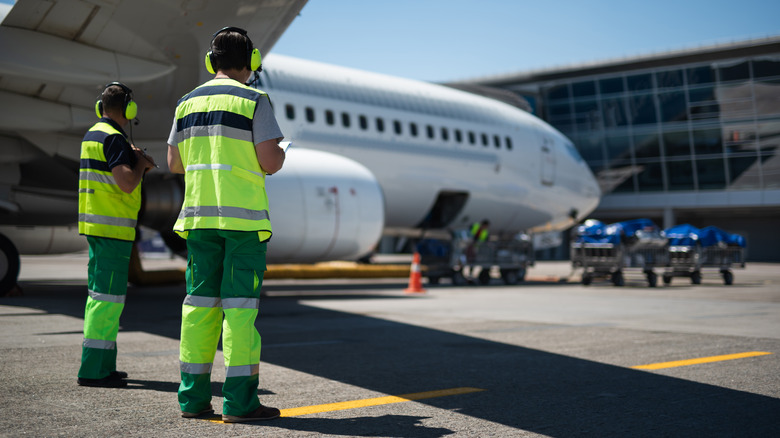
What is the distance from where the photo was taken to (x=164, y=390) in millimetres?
4613

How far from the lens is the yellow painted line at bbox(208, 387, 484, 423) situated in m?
4.03

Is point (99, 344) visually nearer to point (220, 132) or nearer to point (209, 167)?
point (209, 167)

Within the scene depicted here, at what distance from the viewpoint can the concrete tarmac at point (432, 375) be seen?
3744 millimetres

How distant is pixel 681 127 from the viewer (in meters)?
43.8

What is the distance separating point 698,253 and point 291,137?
1314cm

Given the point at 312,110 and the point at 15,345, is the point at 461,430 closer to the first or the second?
the point at 15,345

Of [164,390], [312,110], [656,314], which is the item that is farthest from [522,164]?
[164,390]

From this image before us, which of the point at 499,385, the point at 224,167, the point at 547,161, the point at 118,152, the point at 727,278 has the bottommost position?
the point at 727,278

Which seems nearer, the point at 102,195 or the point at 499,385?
the point at 499,385

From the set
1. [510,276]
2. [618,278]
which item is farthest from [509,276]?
[618,278]

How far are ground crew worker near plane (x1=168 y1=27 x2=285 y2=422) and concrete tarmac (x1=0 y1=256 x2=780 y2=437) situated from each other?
0.76ft

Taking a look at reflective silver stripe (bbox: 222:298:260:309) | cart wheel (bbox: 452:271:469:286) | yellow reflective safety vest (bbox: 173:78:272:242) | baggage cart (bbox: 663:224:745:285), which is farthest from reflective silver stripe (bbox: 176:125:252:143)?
baggage cart (bbox: 663:224:745:285)

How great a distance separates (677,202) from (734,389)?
42.8 meters

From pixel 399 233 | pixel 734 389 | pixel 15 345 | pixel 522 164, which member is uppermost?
pixel 522 164
